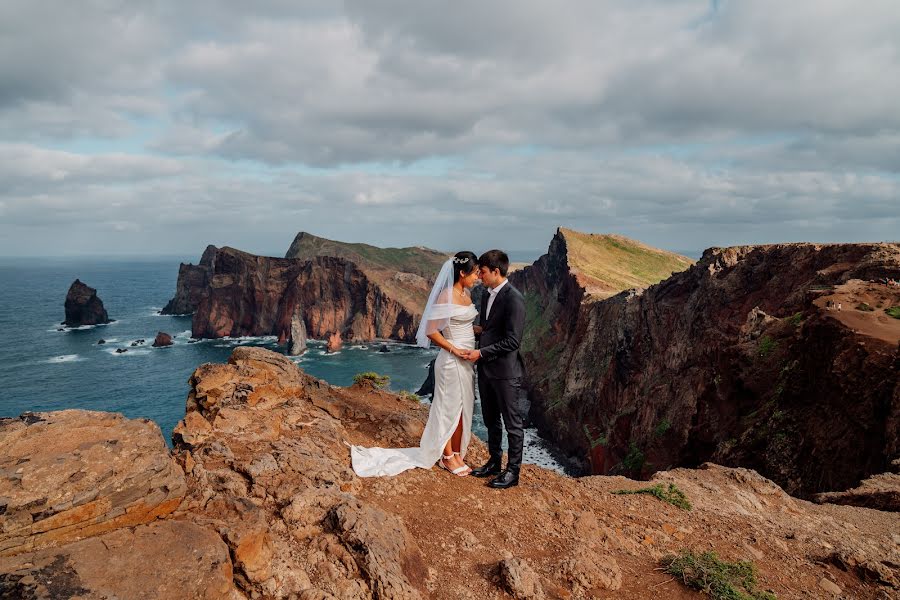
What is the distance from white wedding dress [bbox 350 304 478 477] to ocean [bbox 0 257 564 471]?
39805mm

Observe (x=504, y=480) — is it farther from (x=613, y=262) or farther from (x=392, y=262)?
(x=392, y=262)

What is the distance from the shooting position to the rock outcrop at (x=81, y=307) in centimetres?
10369

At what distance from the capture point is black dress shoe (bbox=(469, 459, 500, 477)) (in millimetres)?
8328

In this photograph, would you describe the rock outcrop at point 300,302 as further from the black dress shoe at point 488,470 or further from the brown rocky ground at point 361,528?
the black dress shoe at point 488,470

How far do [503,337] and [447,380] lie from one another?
4.11 feet

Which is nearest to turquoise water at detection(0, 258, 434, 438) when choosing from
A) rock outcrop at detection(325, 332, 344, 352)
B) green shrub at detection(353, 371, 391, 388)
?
rock outcrop at detection(325, 332, 344, 352)

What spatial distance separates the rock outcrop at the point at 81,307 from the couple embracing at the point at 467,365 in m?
124

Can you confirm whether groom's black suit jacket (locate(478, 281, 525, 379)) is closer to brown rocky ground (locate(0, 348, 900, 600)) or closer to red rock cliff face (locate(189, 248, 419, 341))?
brown rocky ground (locate(0, 348, 900, 600))

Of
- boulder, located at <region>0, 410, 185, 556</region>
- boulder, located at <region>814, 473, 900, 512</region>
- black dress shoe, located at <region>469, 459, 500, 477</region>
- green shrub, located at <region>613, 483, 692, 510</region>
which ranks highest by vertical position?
boulder, located at <region>0, 410, 185, 556</region>

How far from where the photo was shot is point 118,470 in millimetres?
4820

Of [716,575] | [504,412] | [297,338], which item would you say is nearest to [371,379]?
[504,412]

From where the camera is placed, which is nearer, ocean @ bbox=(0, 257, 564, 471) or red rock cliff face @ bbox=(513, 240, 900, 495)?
red rock cliff face @ bbox=(513, 240, 900, 495)

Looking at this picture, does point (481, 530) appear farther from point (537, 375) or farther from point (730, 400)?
point (537, 375)

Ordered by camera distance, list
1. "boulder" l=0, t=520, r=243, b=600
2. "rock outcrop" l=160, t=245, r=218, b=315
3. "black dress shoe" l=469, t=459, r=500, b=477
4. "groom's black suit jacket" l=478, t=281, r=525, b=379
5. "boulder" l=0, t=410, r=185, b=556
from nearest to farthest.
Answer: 1. "boulder" l=0, t=520, r=243, b=600
2. "boulder" l=0, t=410, r=185, b=556
3. "groom's black suit jacket" l=478, t=281, r=525, b=379
4. "black dress shoe" l=469, t=459, r=500, b=477
5. "rock outcrop" l=160, t=245, r=218, b=315
